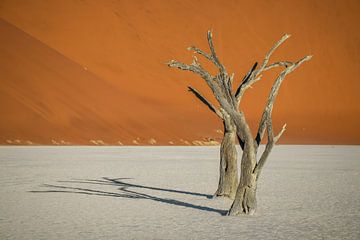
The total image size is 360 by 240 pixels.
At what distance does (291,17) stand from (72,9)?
2275cm

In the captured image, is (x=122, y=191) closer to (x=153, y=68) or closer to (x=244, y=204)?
(x=244, y=204)

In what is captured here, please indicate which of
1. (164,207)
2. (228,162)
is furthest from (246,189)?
(228,162)

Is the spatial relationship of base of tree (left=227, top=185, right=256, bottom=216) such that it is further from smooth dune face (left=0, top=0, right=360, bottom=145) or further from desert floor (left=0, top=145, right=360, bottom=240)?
smooth dune face (left=0, top=0, right=360, bottom=145)

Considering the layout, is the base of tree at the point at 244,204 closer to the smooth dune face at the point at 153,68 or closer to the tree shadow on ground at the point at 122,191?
the tree shadow on ground at the point at 122,191

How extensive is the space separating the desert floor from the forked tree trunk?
0.30 meters

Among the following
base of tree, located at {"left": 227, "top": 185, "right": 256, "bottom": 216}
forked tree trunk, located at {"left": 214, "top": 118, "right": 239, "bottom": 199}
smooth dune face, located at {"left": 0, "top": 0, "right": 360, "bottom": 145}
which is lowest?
base of tree, located at {"left": 227, "top": 185, "right": 256, "bottom": 216}

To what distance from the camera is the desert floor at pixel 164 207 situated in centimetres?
715

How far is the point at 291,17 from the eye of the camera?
186 ft

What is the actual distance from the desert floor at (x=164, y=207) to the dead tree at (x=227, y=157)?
12.6 inches

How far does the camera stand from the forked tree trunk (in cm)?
1015

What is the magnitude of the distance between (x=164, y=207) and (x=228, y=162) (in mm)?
1588

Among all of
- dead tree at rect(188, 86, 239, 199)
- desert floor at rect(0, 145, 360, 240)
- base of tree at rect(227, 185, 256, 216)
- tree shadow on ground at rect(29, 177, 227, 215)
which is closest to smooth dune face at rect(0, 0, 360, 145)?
tree shadow on ground at rect(29, 177, 227, 215)

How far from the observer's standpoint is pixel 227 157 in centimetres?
1023

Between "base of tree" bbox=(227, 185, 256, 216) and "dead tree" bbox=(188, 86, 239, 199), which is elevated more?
"dead tree" bbox=(188, 86, 239, 199)
